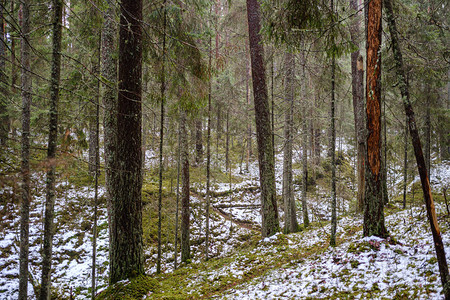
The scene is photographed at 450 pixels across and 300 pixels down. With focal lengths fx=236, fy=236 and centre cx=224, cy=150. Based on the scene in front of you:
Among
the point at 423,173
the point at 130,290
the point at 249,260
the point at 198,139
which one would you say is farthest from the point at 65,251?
the point at 423,173

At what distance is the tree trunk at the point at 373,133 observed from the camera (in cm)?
452

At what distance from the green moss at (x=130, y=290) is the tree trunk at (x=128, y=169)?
186 mm

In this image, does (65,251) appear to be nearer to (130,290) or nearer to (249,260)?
(130,290)

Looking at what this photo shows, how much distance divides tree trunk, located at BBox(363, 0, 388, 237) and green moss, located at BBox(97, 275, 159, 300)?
15.5 ft

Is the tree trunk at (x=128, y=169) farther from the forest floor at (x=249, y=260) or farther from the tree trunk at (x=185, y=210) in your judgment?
the tree trunk at (x=185, y=210)

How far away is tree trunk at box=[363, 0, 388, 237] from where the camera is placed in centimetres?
452

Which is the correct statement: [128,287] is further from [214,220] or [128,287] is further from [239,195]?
[239,195]

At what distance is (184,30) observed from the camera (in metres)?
6.98

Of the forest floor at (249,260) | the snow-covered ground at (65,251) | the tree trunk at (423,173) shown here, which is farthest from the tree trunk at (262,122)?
the snow-covered ground at (65,251)

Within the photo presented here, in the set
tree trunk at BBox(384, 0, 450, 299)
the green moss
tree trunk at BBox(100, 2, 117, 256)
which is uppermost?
tree trunk at BBox(100, 2, 117, 256)

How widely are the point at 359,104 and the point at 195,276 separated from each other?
910cm

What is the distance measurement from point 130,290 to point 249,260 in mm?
3304

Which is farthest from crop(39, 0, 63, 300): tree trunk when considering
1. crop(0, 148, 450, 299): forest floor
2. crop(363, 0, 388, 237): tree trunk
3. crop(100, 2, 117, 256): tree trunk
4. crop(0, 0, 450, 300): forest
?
crop(363, 0, 388, 237): tree trunk

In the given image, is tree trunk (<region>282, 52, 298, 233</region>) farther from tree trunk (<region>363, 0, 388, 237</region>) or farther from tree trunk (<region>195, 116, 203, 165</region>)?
tree trunk (<region>363, 0, 388, 237</region>)
